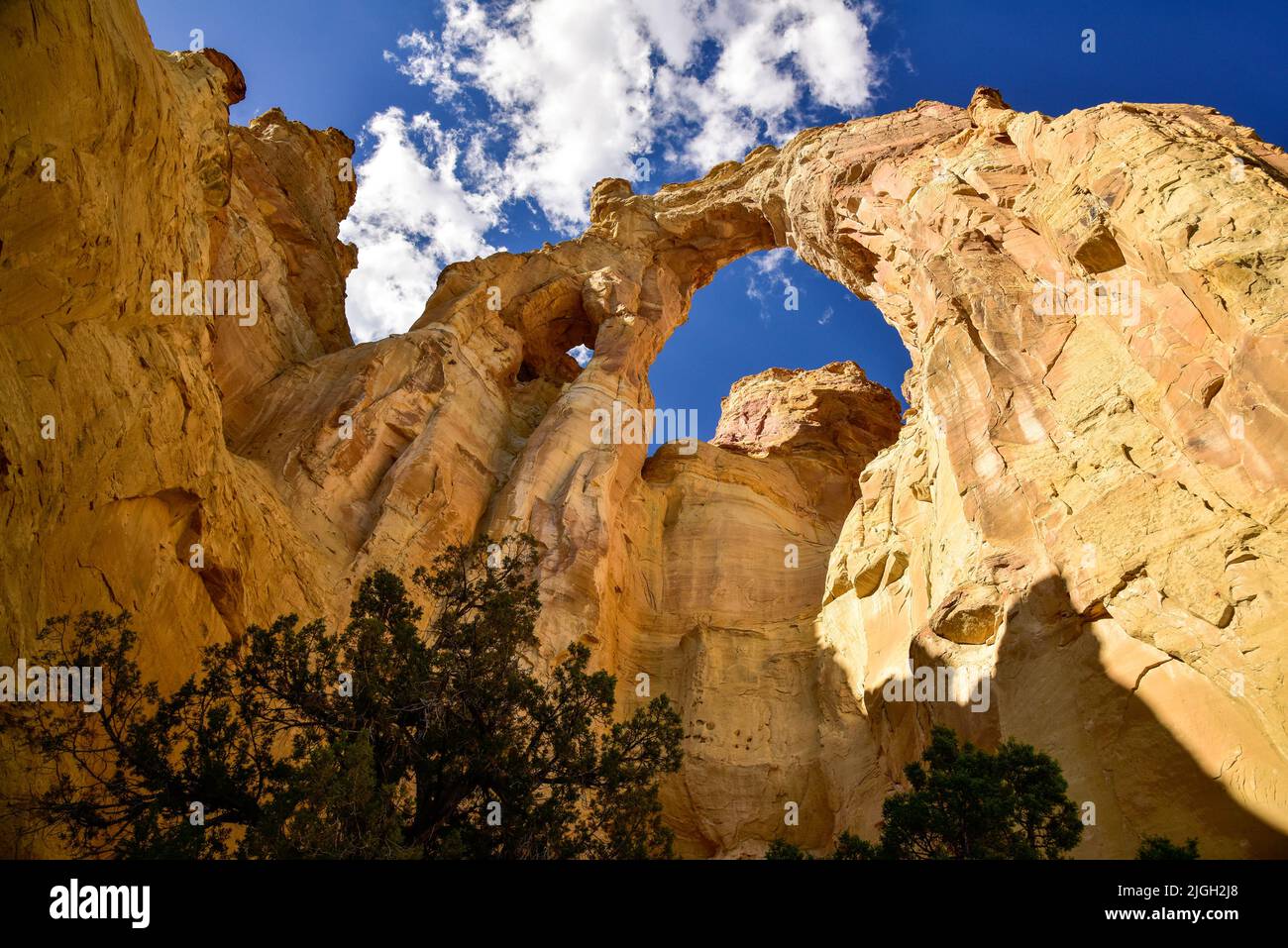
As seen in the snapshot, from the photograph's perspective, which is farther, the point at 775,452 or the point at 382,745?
the point at 775,452

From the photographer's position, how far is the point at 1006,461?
66.3 ft

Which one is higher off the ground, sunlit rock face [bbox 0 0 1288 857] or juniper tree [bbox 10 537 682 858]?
sunlit rock face [bbox 0 0 1288 857]

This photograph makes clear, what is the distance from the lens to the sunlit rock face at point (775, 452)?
14055 mm

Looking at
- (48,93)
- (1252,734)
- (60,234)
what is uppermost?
(48,93)

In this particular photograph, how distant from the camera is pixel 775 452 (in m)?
39.4

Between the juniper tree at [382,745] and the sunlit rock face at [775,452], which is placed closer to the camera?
the juniper tree at [382,745]

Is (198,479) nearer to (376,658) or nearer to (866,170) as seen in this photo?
(376,658)

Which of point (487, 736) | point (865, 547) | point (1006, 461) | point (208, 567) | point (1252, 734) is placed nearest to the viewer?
point (487, 736)

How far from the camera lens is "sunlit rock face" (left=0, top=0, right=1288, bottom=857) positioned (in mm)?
14055

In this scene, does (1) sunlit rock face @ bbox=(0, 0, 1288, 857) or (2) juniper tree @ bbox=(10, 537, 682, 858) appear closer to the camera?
(2) juniper tree @ bbox=(10, 537, 682, 858)

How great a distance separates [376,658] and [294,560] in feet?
34.1

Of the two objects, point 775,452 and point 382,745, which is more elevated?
point 775,452

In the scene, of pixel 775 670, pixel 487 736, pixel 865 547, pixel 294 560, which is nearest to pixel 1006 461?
pixel 865 547

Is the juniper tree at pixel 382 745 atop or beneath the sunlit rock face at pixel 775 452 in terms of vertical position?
beneath
